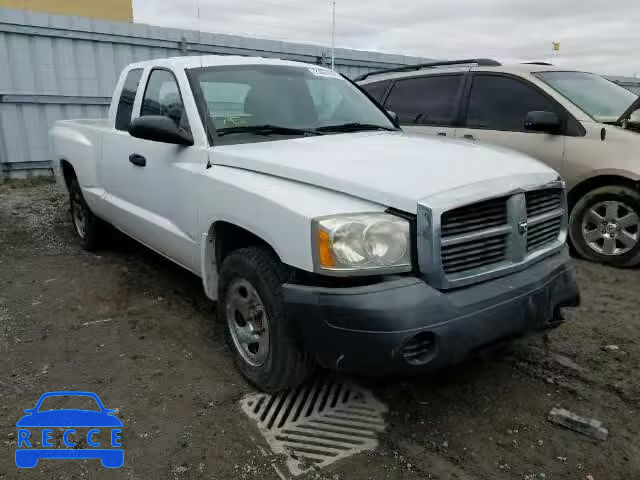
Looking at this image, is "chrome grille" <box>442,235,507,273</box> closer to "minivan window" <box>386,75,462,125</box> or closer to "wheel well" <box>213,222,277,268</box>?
"wheel well" <box>213,222,277,268</box>

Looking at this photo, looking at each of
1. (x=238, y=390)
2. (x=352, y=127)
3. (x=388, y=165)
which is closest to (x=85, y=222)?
(x=352, y=127)

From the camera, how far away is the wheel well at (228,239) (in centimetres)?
302

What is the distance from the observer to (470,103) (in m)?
5.77

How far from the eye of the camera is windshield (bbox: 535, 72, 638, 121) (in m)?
5.23

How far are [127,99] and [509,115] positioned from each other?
3.68 metres

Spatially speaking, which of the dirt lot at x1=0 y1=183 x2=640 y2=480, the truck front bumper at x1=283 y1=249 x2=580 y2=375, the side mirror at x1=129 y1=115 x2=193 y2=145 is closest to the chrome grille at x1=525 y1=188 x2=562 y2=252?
the truck front bumper at x1=283 y1=249 x2=580 y2=375

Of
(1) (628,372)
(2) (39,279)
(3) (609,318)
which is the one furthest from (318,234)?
(2) (39,279)

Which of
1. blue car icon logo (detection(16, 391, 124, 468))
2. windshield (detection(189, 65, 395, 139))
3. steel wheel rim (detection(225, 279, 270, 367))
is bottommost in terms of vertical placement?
blue car icon logo (detection(16, 391, 124, 468))

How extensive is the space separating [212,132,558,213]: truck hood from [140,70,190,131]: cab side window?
609 mm

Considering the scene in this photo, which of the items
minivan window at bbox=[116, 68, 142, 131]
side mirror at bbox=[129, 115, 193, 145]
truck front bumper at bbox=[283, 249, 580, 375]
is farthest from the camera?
minivan window at bbox=[116, 68, 142, 131]

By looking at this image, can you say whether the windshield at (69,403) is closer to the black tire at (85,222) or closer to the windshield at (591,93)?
the black tire at (85,222)

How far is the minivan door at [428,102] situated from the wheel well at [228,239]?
10.7ft

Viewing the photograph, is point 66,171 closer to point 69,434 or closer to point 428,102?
point 69,434

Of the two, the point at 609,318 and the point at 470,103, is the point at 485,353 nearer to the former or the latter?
the point at 609,318
